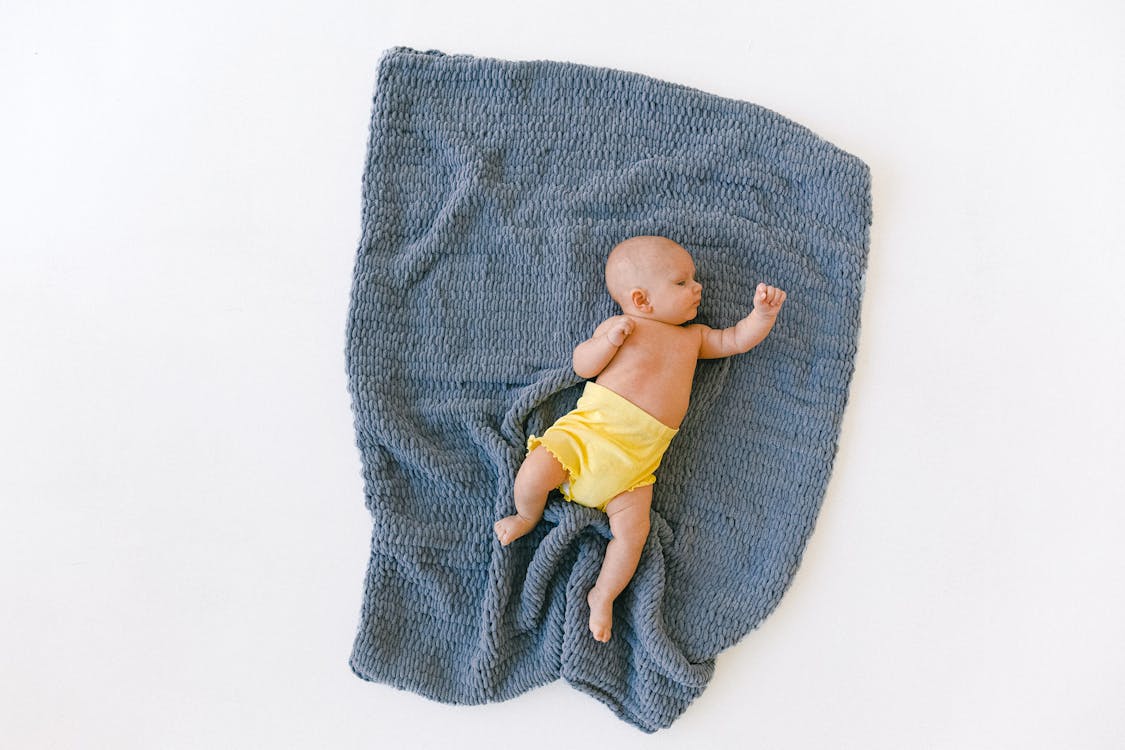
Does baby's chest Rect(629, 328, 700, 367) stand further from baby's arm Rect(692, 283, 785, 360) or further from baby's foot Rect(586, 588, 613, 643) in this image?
baby's foot Rect(586, 588, 613, 643)

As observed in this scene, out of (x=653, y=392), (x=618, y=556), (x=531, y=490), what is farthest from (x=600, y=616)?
(x=653, y=392)

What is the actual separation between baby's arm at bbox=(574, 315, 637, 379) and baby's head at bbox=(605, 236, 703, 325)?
4 cm

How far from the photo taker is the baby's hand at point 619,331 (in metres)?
1.20

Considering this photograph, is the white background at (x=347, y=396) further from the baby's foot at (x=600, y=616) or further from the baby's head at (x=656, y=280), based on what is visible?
the baby's head at (x=656, y=280)

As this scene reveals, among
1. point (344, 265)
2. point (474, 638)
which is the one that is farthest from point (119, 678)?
point (344, 265)

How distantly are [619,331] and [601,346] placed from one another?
0.12ft

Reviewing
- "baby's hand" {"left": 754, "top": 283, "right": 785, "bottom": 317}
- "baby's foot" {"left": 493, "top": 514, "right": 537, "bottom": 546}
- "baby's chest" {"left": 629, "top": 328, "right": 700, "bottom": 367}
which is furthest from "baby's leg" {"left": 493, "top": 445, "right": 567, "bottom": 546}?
"baby's hand" {"left": 754, "top": 283, "right": 785, "bottom": 317}

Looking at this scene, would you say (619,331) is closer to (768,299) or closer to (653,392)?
(653,392)

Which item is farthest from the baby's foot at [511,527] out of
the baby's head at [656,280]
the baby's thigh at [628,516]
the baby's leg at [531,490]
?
the baby's head at [656,280]

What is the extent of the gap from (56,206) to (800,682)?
56.9 inches

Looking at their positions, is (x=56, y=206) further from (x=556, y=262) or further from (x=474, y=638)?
(x=474, y=638)

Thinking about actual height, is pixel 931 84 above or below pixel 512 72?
above

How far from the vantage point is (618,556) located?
122cm

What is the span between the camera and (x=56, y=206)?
4.53ft
